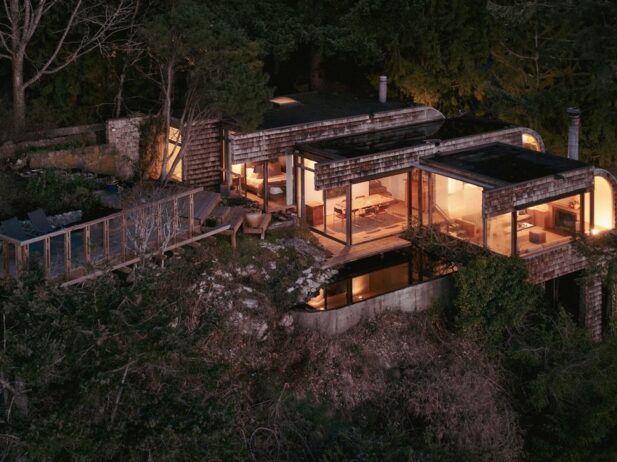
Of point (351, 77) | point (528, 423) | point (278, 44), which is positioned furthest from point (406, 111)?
point (528, 423)

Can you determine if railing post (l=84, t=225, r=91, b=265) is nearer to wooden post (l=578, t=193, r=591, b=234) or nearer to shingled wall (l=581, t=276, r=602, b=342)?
wooden post (l=578, t=193, r=591, b=234)

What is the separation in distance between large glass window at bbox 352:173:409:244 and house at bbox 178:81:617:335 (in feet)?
0.08

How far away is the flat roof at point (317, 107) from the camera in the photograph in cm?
2414

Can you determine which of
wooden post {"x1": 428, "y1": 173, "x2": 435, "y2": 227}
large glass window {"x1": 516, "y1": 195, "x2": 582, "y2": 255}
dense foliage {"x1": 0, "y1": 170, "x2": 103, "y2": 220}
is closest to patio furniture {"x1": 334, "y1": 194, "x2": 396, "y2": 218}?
wooden post {"x1": 428, "y1": 173, "x2": 435, "y2": 227}

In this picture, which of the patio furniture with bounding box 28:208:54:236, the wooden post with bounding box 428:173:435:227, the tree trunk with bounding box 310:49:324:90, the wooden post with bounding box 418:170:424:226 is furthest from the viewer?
the tree trunk with bounding box 310:49:324:90

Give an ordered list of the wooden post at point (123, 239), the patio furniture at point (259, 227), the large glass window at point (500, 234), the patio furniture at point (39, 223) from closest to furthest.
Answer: the patio furniture at point (39, 223), the wooden post at point (123, 239), the patio furniture at point (259, 227), the large glass window at point (500, 234)

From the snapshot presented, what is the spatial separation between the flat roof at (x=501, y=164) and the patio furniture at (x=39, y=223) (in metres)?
9.05

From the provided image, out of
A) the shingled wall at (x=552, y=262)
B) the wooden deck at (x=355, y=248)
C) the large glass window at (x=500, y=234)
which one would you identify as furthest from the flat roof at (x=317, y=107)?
the shingled wall at (x=552, y=262)

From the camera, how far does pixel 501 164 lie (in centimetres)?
2244

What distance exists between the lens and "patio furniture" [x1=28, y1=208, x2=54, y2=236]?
17406 mm

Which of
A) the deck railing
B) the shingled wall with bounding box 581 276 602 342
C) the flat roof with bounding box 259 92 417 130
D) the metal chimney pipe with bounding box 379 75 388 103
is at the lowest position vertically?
the shingled wall with bounding box 581 276 602 342

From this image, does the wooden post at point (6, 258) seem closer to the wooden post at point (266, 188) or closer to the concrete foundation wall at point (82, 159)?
the concrete foundation wall at point (82, 159)

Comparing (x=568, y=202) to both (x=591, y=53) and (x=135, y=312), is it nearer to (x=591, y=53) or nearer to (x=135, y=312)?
(x=591, y=53)

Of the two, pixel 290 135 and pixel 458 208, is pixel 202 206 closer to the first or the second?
pixel 290 135
